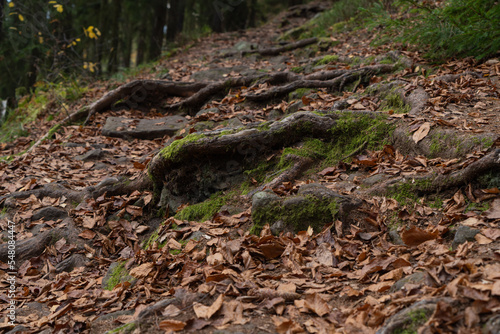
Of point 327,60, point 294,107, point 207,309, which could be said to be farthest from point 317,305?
point 327,60

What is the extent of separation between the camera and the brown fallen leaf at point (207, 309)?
2338mm

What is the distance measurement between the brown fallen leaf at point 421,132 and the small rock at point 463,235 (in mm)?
1366

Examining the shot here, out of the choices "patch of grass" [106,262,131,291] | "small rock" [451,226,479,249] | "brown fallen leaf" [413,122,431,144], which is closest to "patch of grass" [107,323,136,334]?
"patch of grass" [106,262,131,291]

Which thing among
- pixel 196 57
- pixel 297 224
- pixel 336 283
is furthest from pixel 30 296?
pixel 196 57

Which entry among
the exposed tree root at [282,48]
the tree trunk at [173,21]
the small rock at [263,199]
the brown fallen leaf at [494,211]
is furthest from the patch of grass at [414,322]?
the tree trunk at [173,21]

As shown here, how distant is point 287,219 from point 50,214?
131 inches

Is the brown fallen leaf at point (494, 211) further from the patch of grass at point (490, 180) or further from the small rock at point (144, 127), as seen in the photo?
the small rock at point (144, 127)

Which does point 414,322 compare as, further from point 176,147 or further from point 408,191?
point 176,147

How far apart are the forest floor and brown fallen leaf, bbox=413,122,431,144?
0.02 metres

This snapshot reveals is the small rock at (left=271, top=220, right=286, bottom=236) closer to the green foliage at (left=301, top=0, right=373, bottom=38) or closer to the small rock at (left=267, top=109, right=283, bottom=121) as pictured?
the small rock at (left=267, top=109, right=283, bottom=121)

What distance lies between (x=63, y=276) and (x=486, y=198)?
412 centimetres

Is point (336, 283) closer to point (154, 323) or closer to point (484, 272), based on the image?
point (484, 272)

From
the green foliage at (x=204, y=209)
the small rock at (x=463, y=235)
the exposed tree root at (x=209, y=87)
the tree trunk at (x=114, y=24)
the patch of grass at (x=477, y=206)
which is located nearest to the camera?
the small rock at (x=463, y=235)

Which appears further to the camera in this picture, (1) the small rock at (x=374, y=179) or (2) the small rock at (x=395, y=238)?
(1) the small rock at (x=374, y=179)
